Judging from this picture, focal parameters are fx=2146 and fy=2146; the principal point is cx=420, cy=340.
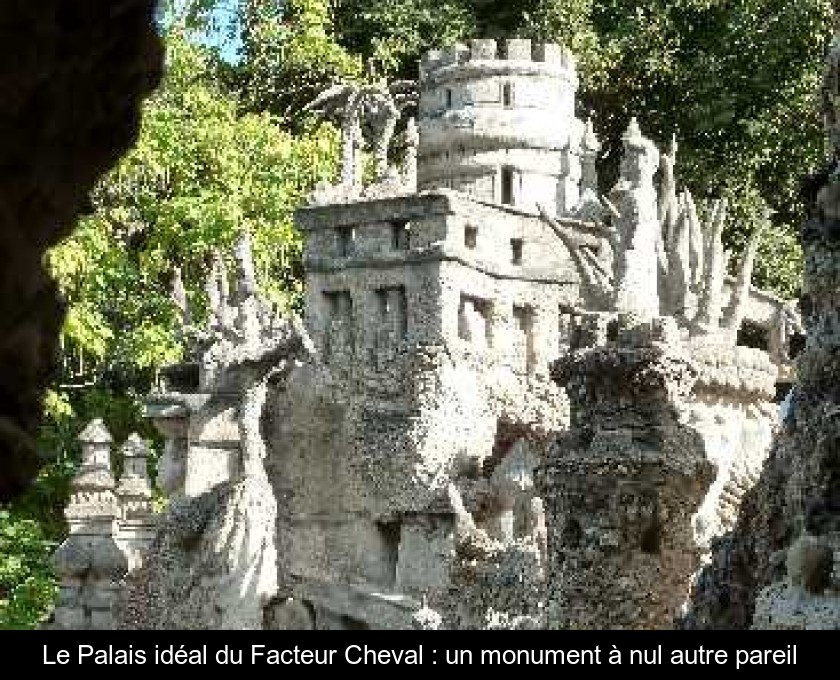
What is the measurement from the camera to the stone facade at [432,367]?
21922mm

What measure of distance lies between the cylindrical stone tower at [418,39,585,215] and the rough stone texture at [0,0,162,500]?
106ft

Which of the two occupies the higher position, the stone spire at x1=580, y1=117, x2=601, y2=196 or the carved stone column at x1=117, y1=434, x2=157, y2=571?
the stone spire at x1=580, y1=117, x2=601, y2=196

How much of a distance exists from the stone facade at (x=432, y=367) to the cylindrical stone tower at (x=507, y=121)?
4cm

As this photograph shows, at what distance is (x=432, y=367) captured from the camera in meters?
28.8

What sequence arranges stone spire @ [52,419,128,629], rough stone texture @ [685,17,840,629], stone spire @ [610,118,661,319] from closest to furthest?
rough stone texture @ [685,17,840,629] → stone spire @ [610,118,661,319] → stone spire @ [52,419,128,629]

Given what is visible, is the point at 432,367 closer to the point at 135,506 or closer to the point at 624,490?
the point at 135,506

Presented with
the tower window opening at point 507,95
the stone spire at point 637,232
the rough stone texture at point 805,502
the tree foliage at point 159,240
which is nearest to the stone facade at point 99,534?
the tree foliage at point 159,240

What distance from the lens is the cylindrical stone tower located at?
36344mm

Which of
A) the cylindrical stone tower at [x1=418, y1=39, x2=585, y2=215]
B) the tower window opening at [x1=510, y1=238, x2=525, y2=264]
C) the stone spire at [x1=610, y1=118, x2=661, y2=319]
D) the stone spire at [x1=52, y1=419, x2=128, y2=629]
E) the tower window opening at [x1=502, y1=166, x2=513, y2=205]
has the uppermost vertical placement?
the cylindrical stone tower at [x1=418, y1=39, x2=585, y2=215]

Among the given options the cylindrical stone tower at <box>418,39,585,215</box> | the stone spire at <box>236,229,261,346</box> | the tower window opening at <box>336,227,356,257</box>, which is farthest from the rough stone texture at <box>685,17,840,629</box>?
the cylindrical stone tower at <box>418,39,585,215</box>

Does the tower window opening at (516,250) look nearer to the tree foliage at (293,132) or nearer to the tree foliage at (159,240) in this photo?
the tree foliage at (159,240)

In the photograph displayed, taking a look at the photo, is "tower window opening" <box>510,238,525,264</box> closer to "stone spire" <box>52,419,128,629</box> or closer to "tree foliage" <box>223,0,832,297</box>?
"stone spire" <box>52,419,128,629</box>

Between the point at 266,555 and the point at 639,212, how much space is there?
603cm

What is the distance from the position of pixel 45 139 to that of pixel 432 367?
25208 mm
